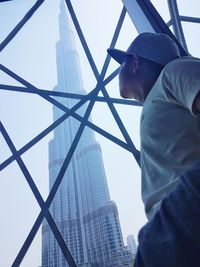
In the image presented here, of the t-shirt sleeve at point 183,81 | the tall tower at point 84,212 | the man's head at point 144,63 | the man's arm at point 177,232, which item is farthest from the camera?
the tall tower at point 84,212

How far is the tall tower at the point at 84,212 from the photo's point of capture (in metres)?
4.49

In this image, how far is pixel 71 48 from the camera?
23.9 metres

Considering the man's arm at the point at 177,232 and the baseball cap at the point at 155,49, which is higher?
the baseball cap at the point at 155,49

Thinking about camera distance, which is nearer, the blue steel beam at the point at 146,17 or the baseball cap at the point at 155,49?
the baseball cap at the point at 155,49

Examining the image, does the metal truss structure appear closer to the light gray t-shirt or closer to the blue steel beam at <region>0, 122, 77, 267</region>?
the blue steel beam at <region>0, 122, 77, 267</region>

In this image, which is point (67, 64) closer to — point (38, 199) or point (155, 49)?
point (38, 199)

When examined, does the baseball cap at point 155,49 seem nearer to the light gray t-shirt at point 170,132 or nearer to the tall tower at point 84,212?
the light gray t-shirt at point 170,132

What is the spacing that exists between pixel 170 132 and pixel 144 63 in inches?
23.3

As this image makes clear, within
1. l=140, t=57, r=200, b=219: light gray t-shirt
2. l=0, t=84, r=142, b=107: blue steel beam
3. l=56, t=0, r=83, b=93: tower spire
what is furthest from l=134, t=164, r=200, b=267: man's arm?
l=56, t=0, r=83, b=93: tower spire

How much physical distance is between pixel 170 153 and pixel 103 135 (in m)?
2.26

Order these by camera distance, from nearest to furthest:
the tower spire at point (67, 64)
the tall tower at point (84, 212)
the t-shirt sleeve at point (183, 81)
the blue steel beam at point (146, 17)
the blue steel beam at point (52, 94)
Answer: the t-shirt sleeve at point (183, 81) < the blue steel beam at point (146, 17) < the blue steel beam at point (52, 94) < the tall tower at point (84, 212) < the tower spire at point (67, 64)

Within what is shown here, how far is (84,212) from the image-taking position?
6973mm

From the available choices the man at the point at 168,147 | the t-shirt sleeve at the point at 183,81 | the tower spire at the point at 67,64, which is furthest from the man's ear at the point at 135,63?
the tower spire at the point at 67,64

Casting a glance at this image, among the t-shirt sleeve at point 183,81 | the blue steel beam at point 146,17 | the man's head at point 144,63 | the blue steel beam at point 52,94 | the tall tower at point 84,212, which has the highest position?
the blue steel beam at point 146,17
